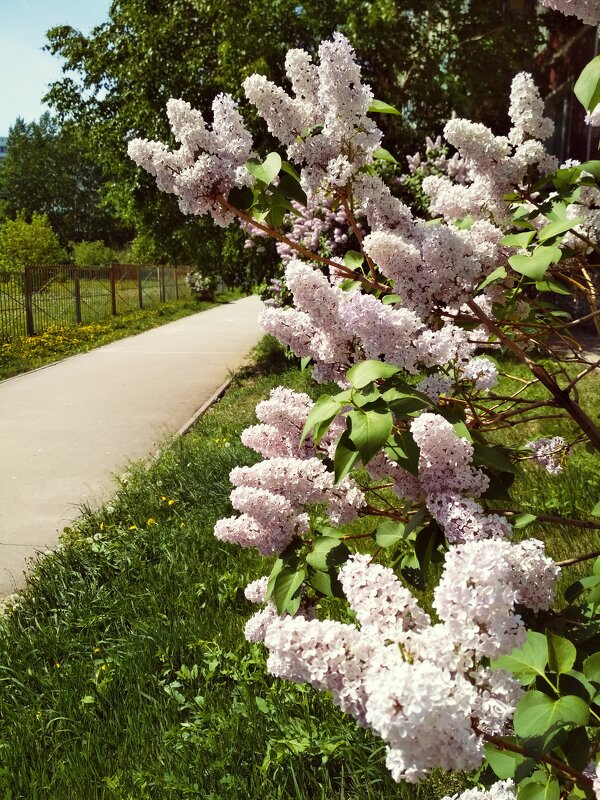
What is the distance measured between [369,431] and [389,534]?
1.74 feet

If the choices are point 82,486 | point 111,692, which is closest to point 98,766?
point 111,692

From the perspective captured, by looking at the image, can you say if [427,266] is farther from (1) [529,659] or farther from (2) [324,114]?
(1) [529,659]

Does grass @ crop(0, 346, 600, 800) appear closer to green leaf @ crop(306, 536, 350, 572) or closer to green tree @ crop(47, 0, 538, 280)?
green leaf @ crop(306, 536, 350, 572)

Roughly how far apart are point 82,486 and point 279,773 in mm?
4185

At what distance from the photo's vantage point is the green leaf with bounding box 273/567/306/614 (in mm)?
1729

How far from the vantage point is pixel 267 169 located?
5.77ft

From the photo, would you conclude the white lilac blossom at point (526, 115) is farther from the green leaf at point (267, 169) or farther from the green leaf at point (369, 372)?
the green leaf at point (369, 372)

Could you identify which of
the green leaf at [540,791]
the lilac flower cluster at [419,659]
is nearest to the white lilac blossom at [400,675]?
the lilac flower cluster at [419,659]

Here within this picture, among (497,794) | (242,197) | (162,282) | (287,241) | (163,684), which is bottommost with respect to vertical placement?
(163,684)

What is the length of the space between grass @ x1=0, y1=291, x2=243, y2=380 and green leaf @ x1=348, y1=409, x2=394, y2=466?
38.4ft

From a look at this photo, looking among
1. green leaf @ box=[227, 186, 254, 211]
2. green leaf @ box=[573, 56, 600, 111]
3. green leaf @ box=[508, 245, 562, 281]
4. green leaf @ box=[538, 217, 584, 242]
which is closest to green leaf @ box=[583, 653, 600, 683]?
green leaf @ box=[508, 245, 562, 281]

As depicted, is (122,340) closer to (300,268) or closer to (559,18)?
(559,18)

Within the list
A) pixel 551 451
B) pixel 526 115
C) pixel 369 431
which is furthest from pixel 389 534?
pixel 526 115

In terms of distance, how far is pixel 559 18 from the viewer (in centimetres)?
1166
